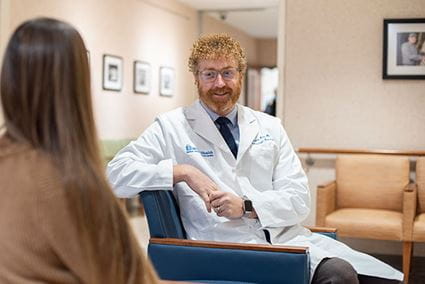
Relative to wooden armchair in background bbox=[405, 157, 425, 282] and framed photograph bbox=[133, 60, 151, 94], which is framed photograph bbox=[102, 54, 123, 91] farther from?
wooden armchair in background bbox=[405, 157, 425, 282]

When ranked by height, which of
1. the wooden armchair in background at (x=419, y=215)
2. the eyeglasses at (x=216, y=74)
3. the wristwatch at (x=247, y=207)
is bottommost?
the wooden armchair in background at (x=419, y=215)

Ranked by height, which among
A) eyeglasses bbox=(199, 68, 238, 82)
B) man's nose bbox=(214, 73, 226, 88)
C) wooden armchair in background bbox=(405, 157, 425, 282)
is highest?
eyeglasses bbox=(199, 68, 238, 82)

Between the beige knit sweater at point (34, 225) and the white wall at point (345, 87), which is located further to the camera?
the white wall at point (345, 87)

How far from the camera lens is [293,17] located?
16.0ft

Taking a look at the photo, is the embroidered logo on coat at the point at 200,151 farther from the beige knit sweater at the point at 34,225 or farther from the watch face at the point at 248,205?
the beige knit sweater at the point at 34,225

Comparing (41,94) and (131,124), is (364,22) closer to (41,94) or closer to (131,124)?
(131,124)

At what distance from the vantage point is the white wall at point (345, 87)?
4.70 m

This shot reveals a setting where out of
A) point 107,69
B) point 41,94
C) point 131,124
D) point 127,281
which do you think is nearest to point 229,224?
point 127,281

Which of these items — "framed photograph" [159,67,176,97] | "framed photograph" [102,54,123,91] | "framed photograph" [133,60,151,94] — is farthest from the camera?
"framed photograph" [159,67,176,97]

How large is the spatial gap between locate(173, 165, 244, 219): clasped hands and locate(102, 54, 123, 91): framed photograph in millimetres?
4012

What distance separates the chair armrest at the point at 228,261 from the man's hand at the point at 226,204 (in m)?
0.15

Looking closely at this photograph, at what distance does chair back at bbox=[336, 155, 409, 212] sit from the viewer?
4.41 meters

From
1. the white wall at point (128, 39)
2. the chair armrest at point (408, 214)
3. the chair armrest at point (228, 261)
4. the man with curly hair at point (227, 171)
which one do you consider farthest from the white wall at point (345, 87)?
the chair armrest at point (228, 261)

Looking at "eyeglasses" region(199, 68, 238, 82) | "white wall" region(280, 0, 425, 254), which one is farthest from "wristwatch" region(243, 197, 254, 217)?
"white wall" region(280, 0, 425, 254)
